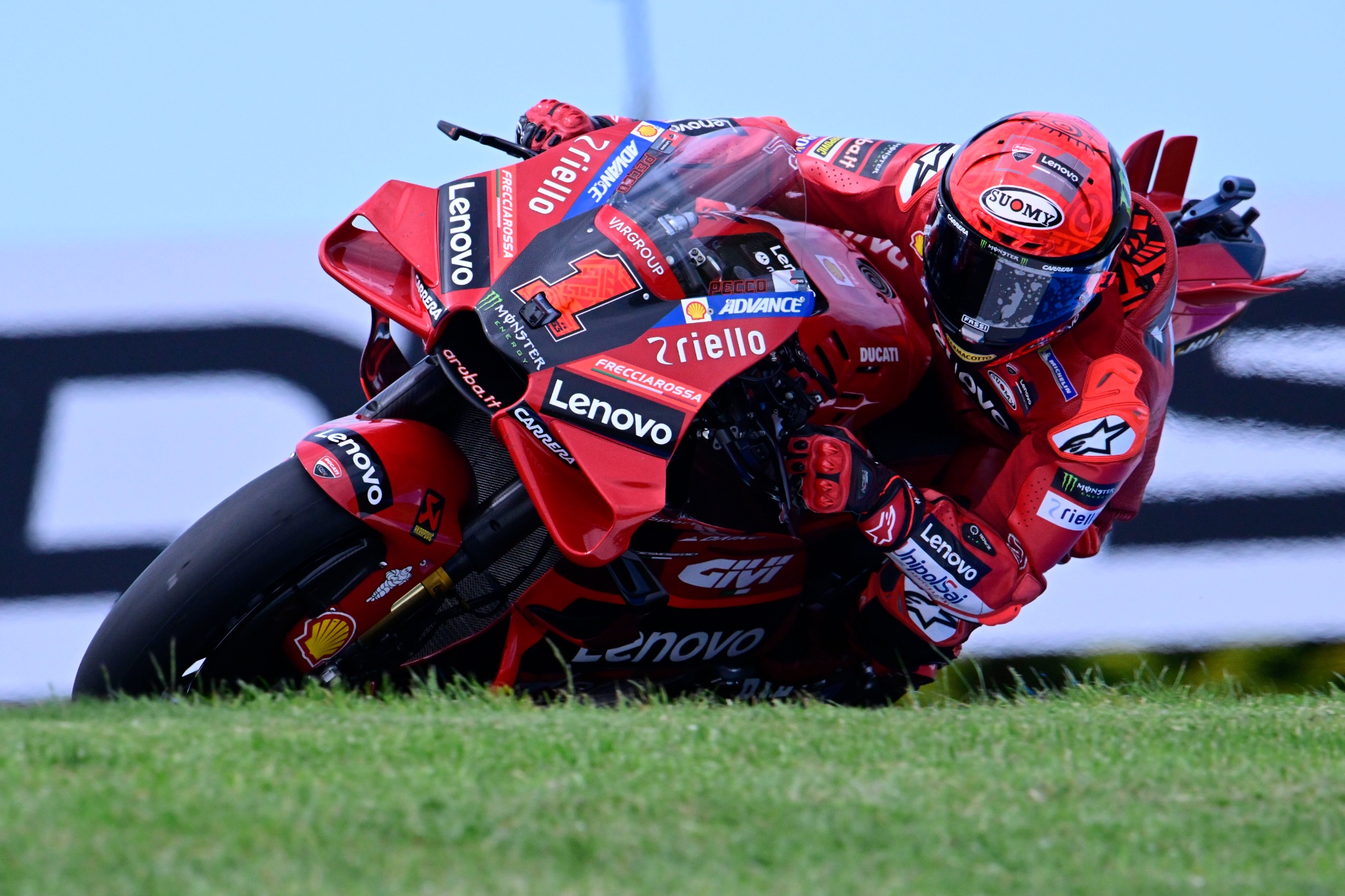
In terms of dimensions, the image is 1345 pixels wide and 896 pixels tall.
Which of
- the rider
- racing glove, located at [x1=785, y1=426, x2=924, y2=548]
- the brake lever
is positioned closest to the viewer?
racing glove, located at [x1=785, y1=426, x2=924, y2=548]

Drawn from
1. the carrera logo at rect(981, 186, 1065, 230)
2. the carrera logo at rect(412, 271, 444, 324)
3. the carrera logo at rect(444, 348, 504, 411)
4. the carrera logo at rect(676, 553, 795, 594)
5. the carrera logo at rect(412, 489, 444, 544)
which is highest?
the carrera logo at rect(981, 186, 1065, 230)

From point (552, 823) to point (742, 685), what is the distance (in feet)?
5.11

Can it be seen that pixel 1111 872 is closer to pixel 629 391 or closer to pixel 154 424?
pixel 629 391

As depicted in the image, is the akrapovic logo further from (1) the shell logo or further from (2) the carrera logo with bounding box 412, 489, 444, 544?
(1) the shell logo

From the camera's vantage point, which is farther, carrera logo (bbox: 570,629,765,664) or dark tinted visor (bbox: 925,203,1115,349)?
carrera logo (bbox: 570,629,765,664)

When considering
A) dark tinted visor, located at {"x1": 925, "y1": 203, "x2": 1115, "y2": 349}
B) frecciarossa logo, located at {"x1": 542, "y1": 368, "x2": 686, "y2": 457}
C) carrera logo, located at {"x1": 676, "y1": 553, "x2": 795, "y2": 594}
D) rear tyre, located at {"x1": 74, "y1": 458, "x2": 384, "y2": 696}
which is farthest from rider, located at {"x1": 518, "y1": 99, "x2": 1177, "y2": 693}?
rear tyre, located at {"x1": 74, "y1": 458, "x2": 384, "y2": 696}

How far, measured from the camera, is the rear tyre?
105 inches

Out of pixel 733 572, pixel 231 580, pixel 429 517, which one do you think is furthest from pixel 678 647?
pixel 231 580

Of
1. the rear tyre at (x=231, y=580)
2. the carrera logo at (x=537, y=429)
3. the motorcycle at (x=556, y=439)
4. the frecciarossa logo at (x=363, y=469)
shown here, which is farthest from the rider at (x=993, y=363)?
the rear tyre at (x=231, y=580)

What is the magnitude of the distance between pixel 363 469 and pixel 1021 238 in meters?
1.51

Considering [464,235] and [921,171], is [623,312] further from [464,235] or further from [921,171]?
[921,171]

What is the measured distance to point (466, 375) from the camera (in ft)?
8.80

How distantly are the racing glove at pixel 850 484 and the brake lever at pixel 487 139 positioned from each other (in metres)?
1.02

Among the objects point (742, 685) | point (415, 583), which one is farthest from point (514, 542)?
point (742, 685)
